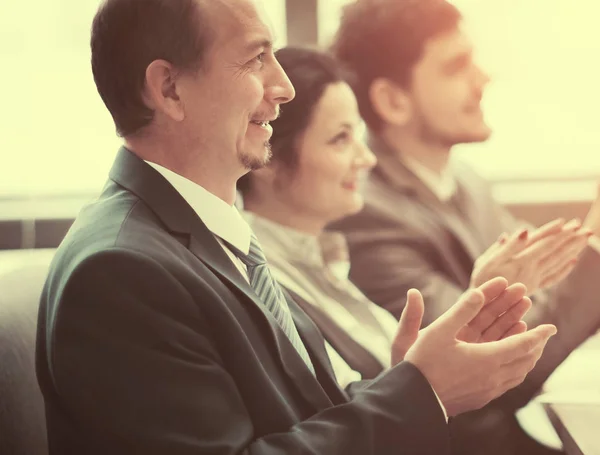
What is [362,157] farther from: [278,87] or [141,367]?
[141,367]

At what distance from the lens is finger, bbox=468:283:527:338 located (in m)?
0.98

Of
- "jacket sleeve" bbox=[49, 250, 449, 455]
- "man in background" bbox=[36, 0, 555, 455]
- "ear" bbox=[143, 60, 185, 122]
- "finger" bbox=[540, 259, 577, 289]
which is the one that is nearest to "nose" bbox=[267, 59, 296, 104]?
"man in background" bbox=[36, 0, 555, 455]

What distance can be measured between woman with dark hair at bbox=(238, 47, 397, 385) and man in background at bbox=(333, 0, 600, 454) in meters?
0.14

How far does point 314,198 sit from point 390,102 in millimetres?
396

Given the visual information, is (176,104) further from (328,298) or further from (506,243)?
(506,243)

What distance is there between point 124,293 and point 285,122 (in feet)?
2.00

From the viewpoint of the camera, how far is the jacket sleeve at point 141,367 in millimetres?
726

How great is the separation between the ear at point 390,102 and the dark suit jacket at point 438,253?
6 cm

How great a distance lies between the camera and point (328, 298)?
4.27ft

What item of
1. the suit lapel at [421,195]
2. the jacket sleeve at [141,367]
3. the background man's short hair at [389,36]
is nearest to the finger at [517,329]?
the jacket sleeve at [141,367]

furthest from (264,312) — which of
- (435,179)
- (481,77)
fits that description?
(481,77)

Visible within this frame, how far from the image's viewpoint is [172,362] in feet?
2.41

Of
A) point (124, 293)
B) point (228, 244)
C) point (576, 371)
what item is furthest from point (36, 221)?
point (576, 371)

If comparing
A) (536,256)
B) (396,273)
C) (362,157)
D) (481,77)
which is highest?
(481,77)
